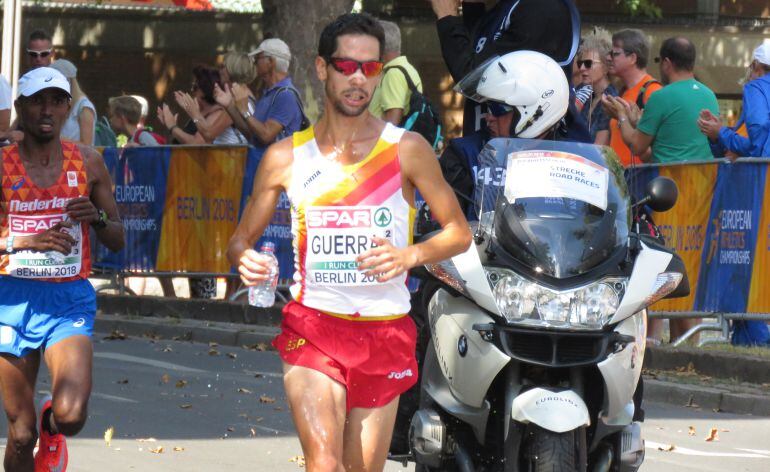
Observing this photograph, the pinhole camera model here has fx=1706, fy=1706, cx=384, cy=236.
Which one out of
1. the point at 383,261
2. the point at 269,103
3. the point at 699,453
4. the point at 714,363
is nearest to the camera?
the point at 383,261

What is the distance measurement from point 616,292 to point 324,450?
133cm

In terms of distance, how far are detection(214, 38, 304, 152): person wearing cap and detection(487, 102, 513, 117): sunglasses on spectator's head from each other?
7142 millimetres

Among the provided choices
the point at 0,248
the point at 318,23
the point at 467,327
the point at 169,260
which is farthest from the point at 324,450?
the point at 318,23

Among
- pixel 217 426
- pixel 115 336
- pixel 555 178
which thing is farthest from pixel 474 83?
pixel 115 336

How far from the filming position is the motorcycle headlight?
239 inches

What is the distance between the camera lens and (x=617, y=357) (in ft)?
20.1

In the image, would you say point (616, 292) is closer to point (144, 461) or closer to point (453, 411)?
point (453, 411)

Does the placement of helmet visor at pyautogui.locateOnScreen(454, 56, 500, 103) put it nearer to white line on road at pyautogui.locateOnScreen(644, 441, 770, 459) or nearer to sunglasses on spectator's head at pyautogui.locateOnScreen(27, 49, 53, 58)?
white line on road at pyautogui.locateOnScreen(644, 441, 770, 459)

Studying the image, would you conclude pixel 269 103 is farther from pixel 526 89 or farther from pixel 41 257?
pixel 526 89

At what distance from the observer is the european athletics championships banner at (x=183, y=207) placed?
14867 mm

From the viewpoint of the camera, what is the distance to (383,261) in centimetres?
Result: 539

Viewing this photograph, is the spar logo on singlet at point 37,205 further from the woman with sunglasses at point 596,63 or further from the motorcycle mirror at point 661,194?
the woman with sunglasses at point 596,63

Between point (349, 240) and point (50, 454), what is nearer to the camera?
point (349, 240)

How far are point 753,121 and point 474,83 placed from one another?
576 cm
